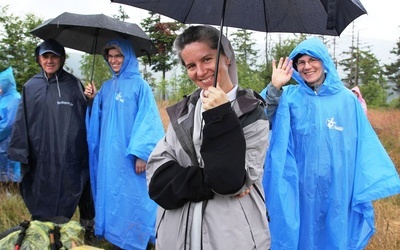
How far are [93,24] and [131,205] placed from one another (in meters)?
1.60

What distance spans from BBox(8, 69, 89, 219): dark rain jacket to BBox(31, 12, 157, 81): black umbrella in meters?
0.44

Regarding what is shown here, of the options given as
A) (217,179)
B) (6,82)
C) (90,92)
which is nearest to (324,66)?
(217,179)

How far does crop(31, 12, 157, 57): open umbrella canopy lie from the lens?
3.65 metres

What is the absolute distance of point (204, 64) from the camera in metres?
1.95

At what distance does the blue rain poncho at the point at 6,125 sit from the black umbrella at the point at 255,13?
326 cm

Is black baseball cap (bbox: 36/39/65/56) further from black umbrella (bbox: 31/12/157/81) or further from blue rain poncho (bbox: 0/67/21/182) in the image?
blue rain poncho (bbox: 0/67/21/182)

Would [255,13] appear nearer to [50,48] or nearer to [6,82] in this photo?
[50,48]

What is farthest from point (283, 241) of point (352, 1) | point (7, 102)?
point (7, 102)

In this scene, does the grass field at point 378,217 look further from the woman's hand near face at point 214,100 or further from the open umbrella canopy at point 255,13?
the woman's hand near face at point 214,100

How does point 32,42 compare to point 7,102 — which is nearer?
point 7,102

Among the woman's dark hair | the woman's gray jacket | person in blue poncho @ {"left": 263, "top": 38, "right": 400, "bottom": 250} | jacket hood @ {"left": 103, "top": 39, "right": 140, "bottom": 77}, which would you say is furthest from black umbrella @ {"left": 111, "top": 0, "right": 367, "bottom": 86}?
jacket hood @ {"left": 103, "top": 39, "right": 140, "bottom": 77}

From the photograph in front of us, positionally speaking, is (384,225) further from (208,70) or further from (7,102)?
(7,102)

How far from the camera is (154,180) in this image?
1.89 meters

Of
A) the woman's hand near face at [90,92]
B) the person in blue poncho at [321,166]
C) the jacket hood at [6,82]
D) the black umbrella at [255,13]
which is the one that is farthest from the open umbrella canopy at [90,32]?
the jacket hood at [6,82]
